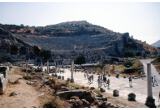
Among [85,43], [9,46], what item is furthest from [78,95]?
[85,43]

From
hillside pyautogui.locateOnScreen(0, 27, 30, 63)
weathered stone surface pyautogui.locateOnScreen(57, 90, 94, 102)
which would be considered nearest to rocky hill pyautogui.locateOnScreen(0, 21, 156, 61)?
hillside pyautogui.locateOnScreen(0, 27, 30, 63)

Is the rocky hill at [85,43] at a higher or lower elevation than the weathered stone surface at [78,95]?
higher

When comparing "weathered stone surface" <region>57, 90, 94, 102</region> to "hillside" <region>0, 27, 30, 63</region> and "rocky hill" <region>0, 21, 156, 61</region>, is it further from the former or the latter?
"rocky hill" <region>0, 21, 156, 61</region>

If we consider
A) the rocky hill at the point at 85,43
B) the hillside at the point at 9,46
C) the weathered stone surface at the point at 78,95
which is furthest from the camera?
the rocky hill at the point at 85,43

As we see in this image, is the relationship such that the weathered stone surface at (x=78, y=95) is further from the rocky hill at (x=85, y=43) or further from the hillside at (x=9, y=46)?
the rocky hill at (x=85, y=43)

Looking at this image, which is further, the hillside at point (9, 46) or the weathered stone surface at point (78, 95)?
the hillside at point (9, 46)

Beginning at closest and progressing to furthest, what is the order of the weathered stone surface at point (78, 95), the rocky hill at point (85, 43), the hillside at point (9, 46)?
the weathered stone surface at point (78, 95), the hillside at point (9, 46), the rocky hill at point (85, 43)

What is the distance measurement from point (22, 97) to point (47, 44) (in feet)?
427

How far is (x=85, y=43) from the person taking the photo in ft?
511

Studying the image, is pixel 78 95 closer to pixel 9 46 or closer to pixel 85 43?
pixel 9 46

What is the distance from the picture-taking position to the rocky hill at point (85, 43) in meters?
132

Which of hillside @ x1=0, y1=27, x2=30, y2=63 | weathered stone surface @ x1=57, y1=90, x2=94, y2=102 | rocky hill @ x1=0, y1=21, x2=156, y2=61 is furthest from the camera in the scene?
rocky hill @ x1=0, y1=21, x2=156, y2=61

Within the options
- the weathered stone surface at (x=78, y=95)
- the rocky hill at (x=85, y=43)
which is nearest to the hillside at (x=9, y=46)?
the rocky hill at (x=85, y=43)

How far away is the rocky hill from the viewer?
13212cm
